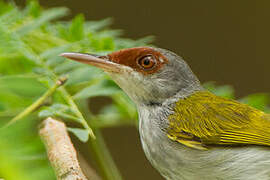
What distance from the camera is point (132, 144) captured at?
7086 millimetres

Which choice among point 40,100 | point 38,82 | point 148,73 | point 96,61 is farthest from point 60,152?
point 148,73

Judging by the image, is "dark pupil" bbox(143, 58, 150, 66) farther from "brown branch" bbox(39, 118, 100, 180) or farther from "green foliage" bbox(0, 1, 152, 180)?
"brown branch" bbox(39, 118, 100, 180)

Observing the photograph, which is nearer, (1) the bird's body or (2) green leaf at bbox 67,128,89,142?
(2) green leaf at bbox 67,128,89,142

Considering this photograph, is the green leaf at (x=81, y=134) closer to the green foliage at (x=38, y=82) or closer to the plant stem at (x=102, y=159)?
the green foliage at (x=38, y=82)

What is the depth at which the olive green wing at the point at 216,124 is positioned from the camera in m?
2.50

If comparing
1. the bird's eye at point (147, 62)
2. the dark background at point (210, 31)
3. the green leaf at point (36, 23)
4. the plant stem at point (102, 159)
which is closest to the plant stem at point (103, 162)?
the plant stem at point (102, 159)

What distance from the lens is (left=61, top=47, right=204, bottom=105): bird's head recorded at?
8.63 feet

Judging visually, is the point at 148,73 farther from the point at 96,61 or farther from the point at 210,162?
the point at 210,162

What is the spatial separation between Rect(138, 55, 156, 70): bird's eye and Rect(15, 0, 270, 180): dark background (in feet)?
14.6

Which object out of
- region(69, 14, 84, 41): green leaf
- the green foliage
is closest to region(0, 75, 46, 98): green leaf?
the green foliage

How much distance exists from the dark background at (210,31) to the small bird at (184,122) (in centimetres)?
444

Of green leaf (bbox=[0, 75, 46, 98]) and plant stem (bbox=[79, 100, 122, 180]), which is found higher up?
green leaf (bbox=[0, 75, 46, 98])

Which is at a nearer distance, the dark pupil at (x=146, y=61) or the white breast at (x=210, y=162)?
the white breast at (x=210, y=162)

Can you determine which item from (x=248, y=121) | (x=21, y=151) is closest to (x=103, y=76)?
(x=248, y=121)
